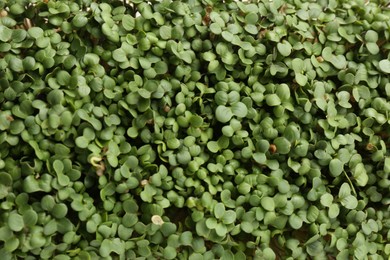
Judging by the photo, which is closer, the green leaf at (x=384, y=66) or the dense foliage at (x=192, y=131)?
the dense foliage at (x=192, y=131)

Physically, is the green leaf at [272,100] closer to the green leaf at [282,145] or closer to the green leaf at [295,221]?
the green leaf at [282,145]

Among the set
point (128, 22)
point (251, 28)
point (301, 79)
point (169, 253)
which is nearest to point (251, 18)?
point (251, 28)

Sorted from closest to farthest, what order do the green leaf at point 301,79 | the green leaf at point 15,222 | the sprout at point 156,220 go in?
the green leaf at point 15,222
the sprout at point 156,220
the green leaf at point 301,79

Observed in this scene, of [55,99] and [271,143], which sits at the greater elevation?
[55,99]

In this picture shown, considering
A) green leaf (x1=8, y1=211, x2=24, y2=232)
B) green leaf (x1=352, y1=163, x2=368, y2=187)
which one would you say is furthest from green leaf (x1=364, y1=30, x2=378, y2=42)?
green leaf (x1=8, y1=211, x2=24, y2=232)

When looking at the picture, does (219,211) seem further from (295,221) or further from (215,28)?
(215,28)

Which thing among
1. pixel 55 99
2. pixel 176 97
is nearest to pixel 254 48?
pixel 176 97

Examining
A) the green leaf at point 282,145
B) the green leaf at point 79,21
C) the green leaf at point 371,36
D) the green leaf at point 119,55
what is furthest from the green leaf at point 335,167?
the green leaf at point 79,21

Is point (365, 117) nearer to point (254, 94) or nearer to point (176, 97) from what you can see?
point (254, 94)
